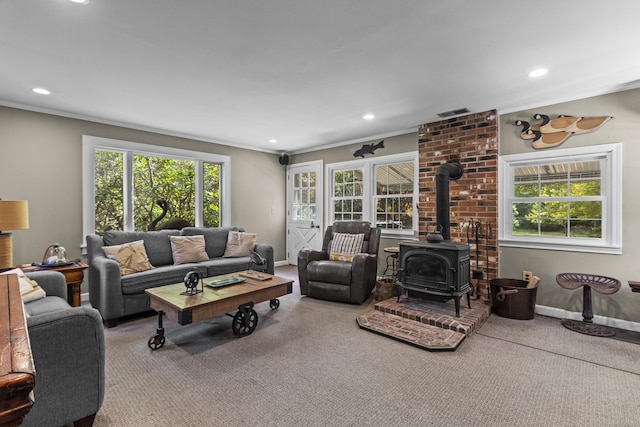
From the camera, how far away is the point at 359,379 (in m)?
2.24

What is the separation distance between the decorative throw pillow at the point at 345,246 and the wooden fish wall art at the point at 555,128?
240 cm

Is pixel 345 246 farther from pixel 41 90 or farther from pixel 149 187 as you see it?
pixel 41 90

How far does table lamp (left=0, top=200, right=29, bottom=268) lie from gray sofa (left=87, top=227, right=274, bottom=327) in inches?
25.1

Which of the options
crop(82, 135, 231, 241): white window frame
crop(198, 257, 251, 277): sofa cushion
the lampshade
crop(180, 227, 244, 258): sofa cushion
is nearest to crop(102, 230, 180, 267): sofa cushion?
crop(180, 227, 244, 258): sofa cushion

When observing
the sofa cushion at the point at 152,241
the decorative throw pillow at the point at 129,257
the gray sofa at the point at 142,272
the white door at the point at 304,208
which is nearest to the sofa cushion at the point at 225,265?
the gray sofa at the point at 142,272

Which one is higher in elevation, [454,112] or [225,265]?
[454,112]

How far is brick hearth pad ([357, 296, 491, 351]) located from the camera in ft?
9.23

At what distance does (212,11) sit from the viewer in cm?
196

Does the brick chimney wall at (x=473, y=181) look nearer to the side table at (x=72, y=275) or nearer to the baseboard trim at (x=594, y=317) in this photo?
the baseboard trim at (x=594, y=317)

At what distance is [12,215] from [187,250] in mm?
1754

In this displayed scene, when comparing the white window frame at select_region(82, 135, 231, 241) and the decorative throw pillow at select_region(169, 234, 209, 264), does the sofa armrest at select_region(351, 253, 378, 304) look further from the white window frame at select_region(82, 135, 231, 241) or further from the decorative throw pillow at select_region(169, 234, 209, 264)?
the white window frame at select_region(82, 135, 231, 241)

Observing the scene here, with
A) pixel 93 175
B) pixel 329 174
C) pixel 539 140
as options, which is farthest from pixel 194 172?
pixel 539 140

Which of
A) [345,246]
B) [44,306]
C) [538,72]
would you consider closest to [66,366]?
[44,306]

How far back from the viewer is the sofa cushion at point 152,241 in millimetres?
3799
